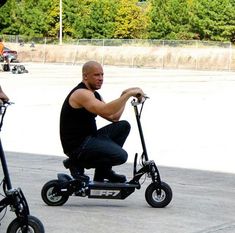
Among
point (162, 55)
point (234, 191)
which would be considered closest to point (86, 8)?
point (162, 55)

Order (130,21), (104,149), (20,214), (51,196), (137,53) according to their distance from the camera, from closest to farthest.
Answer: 1. (20,214)
2. (104,149)
3. (51,196)
4. (137,53)
5. (130,21)

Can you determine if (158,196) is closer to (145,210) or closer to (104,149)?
(145,210)

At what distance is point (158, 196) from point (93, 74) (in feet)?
4.59

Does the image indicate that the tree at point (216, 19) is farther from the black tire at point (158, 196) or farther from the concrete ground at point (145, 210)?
the black tire at point (158, 196)

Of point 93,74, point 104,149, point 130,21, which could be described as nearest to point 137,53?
point 130,21

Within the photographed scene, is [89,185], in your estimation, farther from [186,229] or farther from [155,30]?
[155,30]

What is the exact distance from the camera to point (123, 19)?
86.8 m

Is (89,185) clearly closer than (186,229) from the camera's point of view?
No

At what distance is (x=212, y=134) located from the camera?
16.1 meters

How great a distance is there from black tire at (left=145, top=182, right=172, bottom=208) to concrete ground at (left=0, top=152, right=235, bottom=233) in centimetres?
7

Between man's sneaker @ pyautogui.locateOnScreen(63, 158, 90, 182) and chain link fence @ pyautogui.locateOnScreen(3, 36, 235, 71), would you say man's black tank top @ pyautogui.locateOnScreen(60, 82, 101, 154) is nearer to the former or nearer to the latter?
man's sneaker @ pyautogui.locateOnScreen(63, 158, 90, 182)

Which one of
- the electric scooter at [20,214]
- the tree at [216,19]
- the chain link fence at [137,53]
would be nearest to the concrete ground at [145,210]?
the electric scooter at [20,214]

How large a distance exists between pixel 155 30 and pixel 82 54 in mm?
10950

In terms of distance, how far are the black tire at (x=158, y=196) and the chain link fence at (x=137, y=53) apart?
2177 inches
